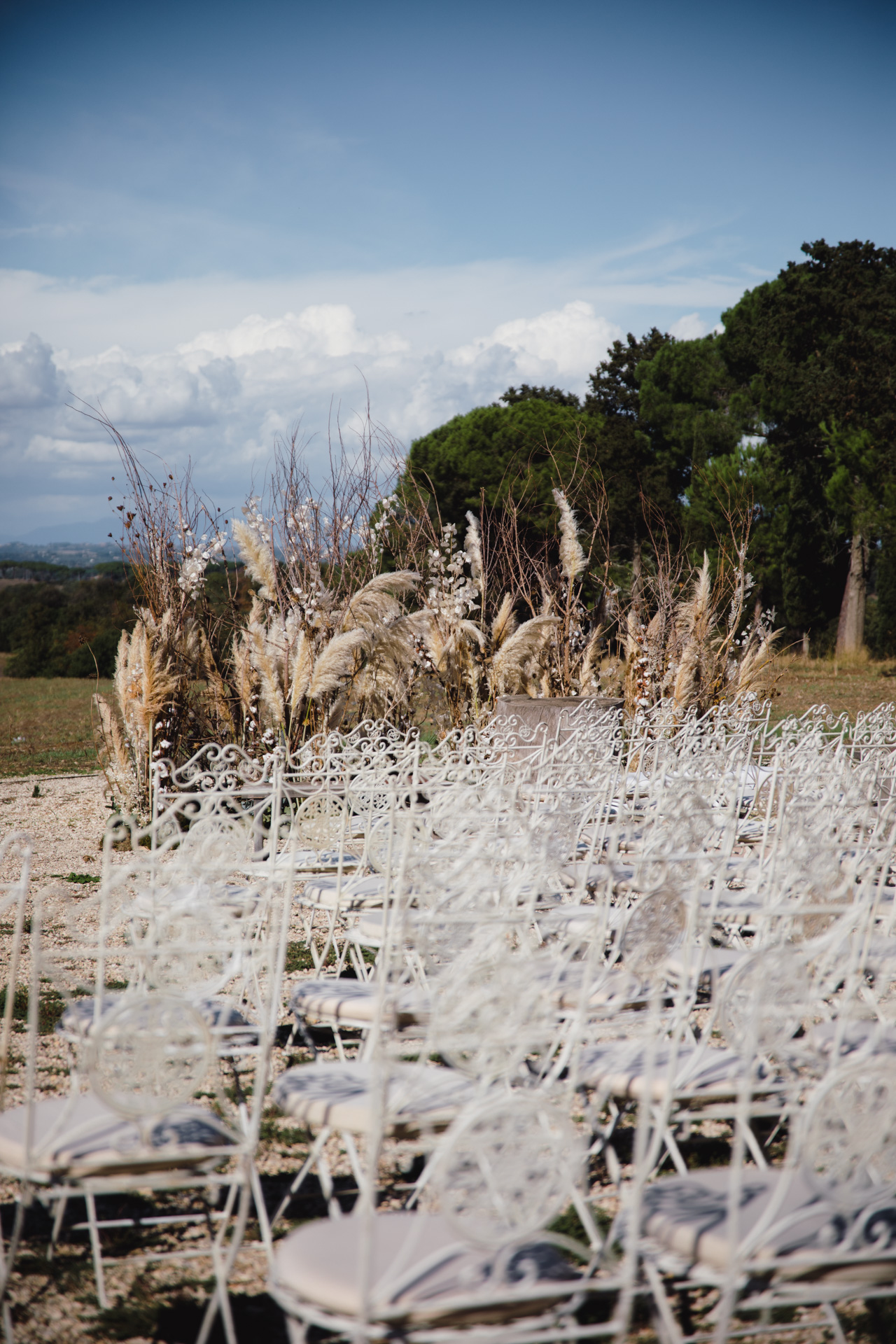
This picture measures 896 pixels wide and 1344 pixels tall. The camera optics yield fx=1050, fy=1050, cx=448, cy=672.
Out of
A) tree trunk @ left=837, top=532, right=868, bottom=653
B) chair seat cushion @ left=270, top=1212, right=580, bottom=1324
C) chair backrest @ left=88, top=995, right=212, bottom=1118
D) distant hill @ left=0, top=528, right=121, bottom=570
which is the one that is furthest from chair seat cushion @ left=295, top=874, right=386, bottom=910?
distant hill @ left=0, top=528, right=121, bottom=570

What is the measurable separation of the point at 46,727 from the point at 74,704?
3.94 meters

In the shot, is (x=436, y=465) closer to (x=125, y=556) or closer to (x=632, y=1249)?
(x=125, y=556)

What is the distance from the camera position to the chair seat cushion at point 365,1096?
6.55 feet

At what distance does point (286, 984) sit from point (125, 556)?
4231mm

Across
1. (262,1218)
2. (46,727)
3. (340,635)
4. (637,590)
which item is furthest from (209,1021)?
(46,727)

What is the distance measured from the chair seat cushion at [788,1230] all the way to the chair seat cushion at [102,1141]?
33.2 inches

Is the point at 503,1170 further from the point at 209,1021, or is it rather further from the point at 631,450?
the point at 631,450

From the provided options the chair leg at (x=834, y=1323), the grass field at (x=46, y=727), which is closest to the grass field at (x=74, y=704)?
the grass field at (x=46, y=727)

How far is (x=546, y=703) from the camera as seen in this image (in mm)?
7633

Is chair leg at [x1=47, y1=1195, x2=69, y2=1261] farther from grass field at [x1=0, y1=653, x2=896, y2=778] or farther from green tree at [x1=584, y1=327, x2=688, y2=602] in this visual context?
green tree at [x1=584, y1=327, x2=688, y2=602]

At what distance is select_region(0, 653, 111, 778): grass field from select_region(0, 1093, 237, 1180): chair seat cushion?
9.49m

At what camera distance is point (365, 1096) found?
2090 millimetres

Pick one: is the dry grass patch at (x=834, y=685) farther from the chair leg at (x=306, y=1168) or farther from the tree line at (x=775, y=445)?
the chair leg at (x=306, y=1168)

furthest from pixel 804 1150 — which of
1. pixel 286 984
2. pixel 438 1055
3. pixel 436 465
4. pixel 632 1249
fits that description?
pixel 436 465
